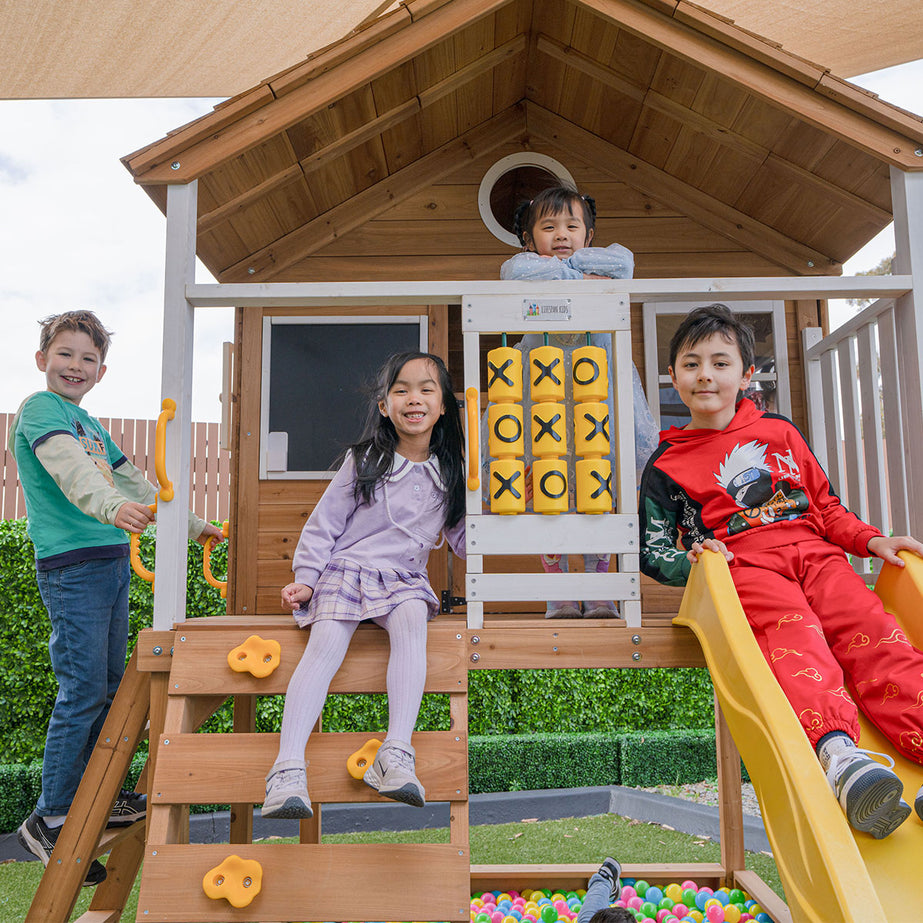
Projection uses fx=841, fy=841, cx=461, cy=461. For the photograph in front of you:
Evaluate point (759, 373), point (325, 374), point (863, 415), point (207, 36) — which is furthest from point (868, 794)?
point (207, 36)

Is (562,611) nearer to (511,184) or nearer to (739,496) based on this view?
(739,496)

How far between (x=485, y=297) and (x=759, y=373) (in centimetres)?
261

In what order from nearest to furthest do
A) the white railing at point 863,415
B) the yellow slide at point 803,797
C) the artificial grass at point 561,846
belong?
the yellow slide at point 803,797 < the white railing at point 863,415 < the artificial grass at point 561,846

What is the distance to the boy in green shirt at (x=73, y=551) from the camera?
306cm

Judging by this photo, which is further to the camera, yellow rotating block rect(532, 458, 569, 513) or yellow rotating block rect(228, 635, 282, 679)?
yellow rotating block rect(532, 458, 569, 513)

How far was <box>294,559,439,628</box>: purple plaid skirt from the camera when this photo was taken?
2.70 metres

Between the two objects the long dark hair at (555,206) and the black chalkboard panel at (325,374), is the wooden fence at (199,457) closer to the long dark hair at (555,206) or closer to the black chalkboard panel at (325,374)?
the black chalkboard panel at (325,374)

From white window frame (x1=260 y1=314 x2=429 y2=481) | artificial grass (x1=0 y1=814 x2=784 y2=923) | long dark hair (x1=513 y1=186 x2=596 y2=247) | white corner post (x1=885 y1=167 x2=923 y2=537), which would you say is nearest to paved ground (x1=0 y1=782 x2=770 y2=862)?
artificial grass (x1=0 y1=814 x2=784 y2=923)

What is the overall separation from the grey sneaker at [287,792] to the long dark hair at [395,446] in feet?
3.19

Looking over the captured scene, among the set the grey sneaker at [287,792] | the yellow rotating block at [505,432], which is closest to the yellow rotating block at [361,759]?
the grey sneaker at [287,792]

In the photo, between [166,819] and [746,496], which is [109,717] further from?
[746,496]

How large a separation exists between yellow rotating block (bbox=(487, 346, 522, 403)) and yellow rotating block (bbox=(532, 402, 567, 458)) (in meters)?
0.10

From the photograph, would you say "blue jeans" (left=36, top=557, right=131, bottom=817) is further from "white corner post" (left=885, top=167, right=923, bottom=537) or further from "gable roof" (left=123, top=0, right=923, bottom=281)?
"white corner post" (left=885, top=167, right=923, bottom=537)

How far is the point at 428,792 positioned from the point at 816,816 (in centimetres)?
107
